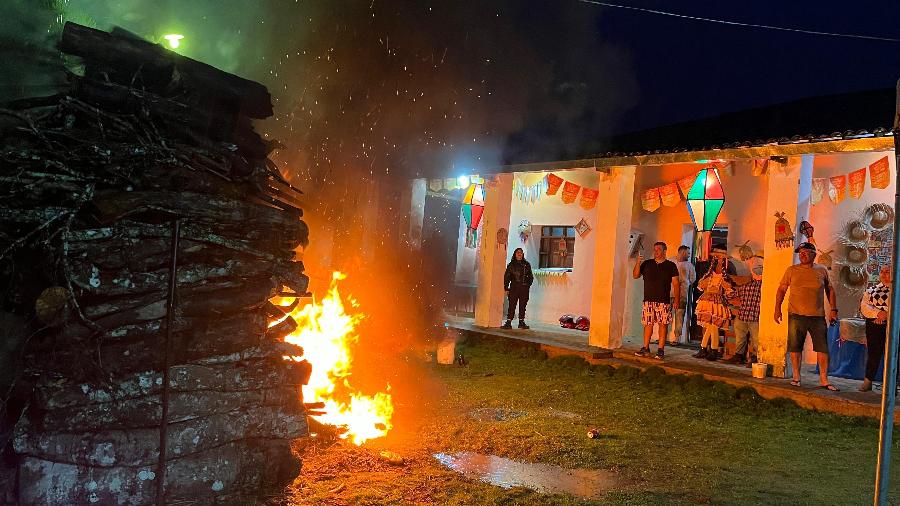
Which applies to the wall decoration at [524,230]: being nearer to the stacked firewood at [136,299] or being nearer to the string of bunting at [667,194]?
the string of bunting at [667,194]

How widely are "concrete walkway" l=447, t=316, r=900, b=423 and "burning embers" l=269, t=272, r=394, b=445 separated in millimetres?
4651

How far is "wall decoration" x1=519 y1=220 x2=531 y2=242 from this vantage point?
16.3 metres

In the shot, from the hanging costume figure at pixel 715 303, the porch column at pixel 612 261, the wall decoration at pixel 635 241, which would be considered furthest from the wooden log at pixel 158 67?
the wall decoration at pixel 635 241

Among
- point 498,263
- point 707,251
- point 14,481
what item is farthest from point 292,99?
point 14,481

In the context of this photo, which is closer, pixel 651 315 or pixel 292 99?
pixel 651 315

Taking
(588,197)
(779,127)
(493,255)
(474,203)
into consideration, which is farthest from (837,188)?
(474,203)

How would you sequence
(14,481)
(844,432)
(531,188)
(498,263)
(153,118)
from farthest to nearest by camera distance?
1. (531,188)
2. (498,263)
3. (844,432)
4. (153,118)
5. (14,481)

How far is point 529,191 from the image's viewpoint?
52.4ft

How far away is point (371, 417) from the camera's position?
278 inches

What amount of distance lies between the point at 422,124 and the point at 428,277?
5.48 m

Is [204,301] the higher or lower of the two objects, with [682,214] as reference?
lower

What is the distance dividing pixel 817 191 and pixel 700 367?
3.78 metres

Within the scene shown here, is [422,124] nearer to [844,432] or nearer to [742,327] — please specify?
[742,327]

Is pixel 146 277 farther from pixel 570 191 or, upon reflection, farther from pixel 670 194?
pixel 570 191
